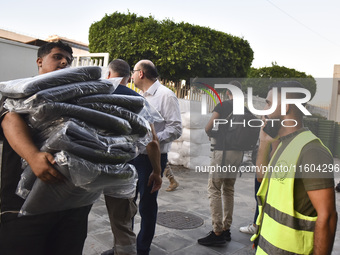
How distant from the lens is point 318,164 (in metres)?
1.63

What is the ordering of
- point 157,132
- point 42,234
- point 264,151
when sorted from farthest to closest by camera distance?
1. point 157,132
2. point 264,151
3. point 42,234

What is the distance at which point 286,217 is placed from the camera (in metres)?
1.71

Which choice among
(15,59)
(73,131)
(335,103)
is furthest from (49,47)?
(335,103)

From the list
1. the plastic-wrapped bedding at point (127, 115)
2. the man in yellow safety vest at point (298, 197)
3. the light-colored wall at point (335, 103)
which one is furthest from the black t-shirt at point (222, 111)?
the light-colored wall at point (335, 103)

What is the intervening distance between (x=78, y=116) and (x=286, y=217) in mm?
1272

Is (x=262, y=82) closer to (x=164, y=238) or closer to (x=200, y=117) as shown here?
(x=200, y=117)

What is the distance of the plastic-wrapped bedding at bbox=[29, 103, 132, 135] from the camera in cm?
140

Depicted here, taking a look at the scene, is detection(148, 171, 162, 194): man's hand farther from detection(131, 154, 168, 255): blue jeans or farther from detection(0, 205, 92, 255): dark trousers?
detection(0, 205, 92, 255): dark trousers

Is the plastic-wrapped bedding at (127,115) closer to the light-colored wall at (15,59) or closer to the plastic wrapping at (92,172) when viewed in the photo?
the plastic wrapping at (92,172)

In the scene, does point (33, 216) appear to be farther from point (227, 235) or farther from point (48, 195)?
point (227, 235)

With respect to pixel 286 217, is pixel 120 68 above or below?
above

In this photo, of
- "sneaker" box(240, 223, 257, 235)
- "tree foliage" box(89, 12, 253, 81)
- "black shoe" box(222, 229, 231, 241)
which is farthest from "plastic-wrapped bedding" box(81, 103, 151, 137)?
"tree foliage" box(89, 12, 253, 81)

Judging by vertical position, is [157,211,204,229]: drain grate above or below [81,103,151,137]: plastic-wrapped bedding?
below

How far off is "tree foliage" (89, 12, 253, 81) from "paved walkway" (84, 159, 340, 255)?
24.2 ft
